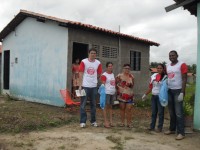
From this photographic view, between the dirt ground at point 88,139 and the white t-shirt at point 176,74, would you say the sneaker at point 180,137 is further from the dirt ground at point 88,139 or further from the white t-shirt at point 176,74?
the white t-shirt at point 176,74

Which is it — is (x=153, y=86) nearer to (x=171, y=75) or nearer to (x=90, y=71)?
(x=171, y=75)

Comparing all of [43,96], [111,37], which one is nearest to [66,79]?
[43,96]

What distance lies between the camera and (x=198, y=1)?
7012mm

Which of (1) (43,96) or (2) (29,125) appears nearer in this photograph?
(2) (29,125)

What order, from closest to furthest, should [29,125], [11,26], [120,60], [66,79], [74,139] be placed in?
[74,139] → [29,125] → [66,79] → [120,60] → [11,26]

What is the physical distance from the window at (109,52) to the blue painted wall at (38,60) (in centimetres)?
207

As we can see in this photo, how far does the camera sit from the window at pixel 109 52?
12.5m

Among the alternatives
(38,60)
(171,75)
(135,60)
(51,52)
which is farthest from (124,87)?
(135,60)

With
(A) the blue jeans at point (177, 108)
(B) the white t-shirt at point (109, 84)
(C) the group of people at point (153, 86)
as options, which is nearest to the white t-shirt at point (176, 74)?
(C) the group of people at point (153, 86)

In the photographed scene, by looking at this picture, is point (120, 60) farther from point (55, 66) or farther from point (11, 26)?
point (11, 26)

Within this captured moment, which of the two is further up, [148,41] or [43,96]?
[148,41]

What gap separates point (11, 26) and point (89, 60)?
8.18m

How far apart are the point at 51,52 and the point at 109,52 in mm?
2534

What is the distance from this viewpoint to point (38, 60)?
492 inches
